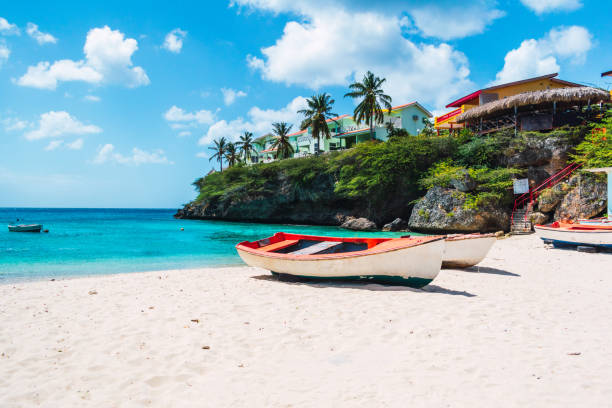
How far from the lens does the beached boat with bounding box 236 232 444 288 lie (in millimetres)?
7517

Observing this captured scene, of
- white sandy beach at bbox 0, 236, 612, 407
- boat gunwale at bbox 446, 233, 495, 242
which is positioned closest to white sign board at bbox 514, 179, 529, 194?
boat gunwale at bbox 446, 233, 495, 242

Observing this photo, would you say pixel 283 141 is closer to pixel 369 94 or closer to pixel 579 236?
pixel 369 94

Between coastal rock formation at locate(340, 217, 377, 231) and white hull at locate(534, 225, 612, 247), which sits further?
coastal rock formation at locate(340, 217, 377, 231)

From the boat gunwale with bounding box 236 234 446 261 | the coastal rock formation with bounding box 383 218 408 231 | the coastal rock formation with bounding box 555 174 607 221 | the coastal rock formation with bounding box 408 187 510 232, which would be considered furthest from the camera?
the coastal rock formation with bounding box 383 218 408 231

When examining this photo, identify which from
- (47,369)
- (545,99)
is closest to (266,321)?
(47,369)

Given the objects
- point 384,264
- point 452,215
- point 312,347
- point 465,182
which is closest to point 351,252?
point 384,264

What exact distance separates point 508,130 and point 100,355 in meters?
29.0

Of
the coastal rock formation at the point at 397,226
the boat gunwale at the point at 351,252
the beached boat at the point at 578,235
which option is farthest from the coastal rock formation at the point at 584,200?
the boat gunwale at the point at 351,252

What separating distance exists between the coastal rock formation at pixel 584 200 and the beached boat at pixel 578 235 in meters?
5.95

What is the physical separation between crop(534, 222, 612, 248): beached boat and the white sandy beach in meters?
6.05

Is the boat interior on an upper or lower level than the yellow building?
lower

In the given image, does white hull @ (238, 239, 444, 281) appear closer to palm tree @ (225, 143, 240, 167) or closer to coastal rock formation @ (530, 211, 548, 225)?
coastal rock formation @ (530, 211, 548, 225)

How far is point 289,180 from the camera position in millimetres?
39688

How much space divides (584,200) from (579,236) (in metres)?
7.82
